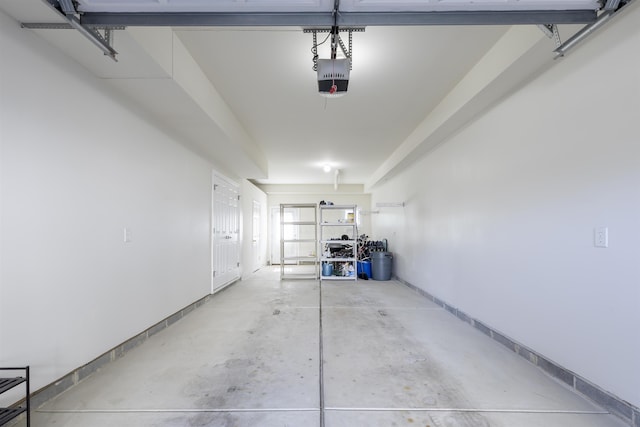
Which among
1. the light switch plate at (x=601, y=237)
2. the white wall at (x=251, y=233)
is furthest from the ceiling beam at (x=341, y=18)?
the white wall at (x=251, y=233)

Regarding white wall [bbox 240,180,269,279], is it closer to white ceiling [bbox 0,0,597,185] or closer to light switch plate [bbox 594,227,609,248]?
white ceiling [bbox 0,0,597,185]

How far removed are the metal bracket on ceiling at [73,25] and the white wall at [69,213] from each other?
226 mm

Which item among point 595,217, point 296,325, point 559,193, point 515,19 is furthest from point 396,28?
point 296,325

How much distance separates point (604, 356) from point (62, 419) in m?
3.53

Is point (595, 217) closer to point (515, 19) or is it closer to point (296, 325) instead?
point (515, 19)

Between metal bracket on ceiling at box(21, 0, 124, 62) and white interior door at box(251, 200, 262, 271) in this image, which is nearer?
metal bracket on ceiling at box(21, 0, 124, 62)

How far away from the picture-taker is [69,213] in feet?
7.93

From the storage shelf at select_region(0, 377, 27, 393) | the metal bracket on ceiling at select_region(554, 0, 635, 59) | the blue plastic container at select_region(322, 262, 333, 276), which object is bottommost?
the blue plastic container at select_region(322, 262, 333, 276)

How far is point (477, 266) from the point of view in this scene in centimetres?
385

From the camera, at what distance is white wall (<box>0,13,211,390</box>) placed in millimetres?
1989

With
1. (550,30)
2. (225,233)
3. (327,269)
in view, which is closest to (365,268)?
(327,269)

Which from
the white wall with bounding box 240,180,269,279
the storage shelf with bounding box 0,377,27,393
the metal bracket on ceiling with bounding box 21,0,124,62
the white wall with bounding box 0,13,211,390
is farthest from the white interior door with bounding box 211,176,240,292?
the storage shelf with bounding box 0,377,27,393

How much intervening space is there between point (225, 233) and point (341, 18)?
5236 millimetres

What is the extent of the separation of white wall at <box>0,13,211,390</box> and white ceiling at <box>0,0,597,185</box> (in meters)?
0.26
